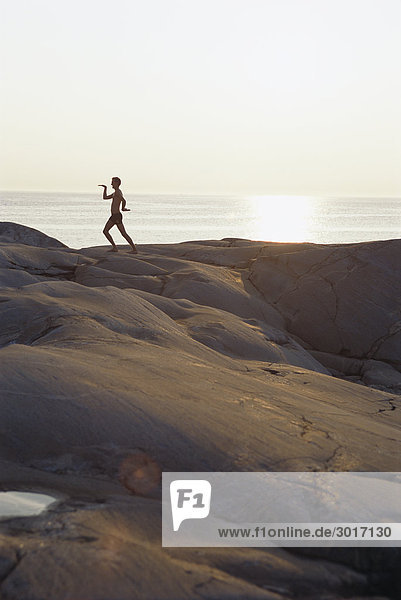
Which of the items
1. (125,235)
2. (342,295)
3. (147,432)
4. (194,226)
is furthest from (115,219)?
(194,226)

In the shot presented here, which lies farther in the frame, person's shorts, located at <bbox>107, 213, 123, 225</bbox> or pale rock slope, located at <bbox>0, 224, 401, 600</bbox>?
person's shorts, located at <bbox>107, 213, 123, 225</bbox>

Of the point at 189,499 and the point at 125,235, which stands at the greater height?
the point at 125,235

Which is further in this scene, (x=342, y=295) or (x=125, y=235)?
(x=125, y=235)

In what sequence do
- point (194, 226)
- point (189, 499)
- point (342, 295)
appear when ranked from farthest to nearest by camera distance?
point (194, 226), point (342, 295), point (189, 499)

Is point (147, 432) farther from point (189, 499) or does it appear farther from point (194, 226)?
point (194, 226)

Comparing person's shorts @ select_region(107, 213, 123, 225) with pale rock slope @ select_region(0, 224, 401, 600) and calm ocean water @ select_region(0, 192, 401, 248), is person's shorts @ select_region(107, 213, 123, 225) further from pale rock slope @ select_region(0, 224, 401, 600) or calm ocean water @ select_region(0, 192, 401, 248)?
calm ocean water @ select_region(0, 192, 401, 248)

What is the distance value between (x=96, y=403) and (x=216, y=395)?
78cm

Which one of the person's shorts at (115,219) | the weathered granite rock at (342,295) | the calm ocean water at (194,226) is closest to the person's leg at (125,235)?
the person's shorts at (115,219)

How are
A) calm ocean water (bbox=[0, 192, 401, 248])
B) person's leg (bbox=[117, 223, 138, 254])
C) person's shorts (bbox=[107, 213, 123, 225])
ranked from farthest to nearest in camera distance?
calm ocean water (bbox=[0, 192, 401, 248]), person's shorts (bbox=[107, 213, 123, 225]), person's leg (bbox=[117, 223, 138, 254])

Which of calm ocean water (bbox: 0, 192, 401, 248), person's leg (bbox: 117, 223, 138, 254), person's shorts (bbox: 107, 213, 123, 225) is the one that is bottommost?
calm ocean water (bbox: 0, 192, 401, 248)

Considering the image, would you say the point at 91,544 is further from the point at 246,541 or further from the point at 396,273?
the point at 396,273

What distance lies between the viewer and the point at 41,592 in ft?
6.27

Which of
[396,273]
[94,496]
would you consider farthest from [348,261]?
[94,496]

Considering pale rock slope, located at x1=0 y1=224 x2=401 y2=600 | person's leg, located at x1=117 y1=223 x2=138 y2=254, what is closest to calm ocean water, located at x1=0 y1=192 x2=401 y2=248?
person's leg, located at x1=117 y1=223 x2=138 y2=254
